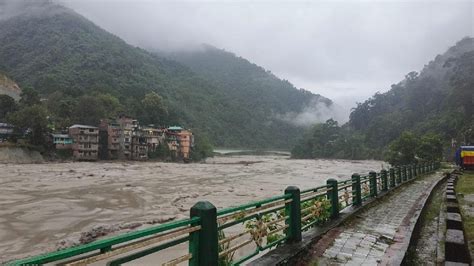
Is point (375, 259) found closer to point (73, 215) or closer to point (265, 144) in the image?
point (73, 215)

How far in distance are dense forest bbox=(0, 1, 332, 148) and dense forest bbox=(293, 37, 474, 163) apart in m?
41.7

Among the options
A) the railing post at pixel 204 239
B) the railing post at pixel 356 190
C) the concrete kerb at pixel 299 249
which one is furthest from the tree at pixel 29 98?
the railing post at pixel 204 239

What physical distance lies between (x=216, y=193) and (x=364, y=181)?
1861cm

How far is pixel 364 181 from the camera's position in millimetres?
11820

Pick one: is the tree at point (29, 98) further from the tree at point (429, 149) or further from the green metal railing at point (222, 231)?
the tree at point (429, 149)

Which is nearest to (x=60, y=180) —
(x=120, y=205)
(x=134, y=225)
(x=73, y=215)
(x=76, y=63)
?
(x=120, y=205)

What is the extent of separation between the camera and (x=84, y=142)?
2389 inches

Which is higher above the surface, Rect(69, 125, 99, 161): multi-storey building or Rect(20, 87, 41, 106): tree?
Rect(20, 87, 41, 106): tree

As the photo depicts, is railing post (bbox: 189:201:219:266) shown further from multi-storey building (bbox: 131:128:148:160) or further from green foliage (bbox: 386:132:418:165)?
multi-storey building (bbox: 131:128:148:160)

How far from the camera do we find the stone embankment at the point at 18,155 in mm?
52438

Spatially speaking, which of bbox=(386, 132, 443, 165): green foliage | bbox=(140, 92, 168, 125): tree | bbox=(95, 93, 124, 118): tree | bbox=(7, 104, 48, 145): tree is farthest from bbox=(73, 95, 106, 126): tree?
bbox=(386, 132, 443, 165): green foliage

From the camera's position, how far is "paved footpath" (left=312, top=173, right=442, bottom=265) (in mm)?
5949

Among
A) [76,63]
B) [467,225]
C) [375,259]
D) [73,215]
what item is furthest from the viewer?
[76,63]

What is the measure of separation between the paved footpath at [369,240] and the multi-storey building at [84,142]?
58.3 m
